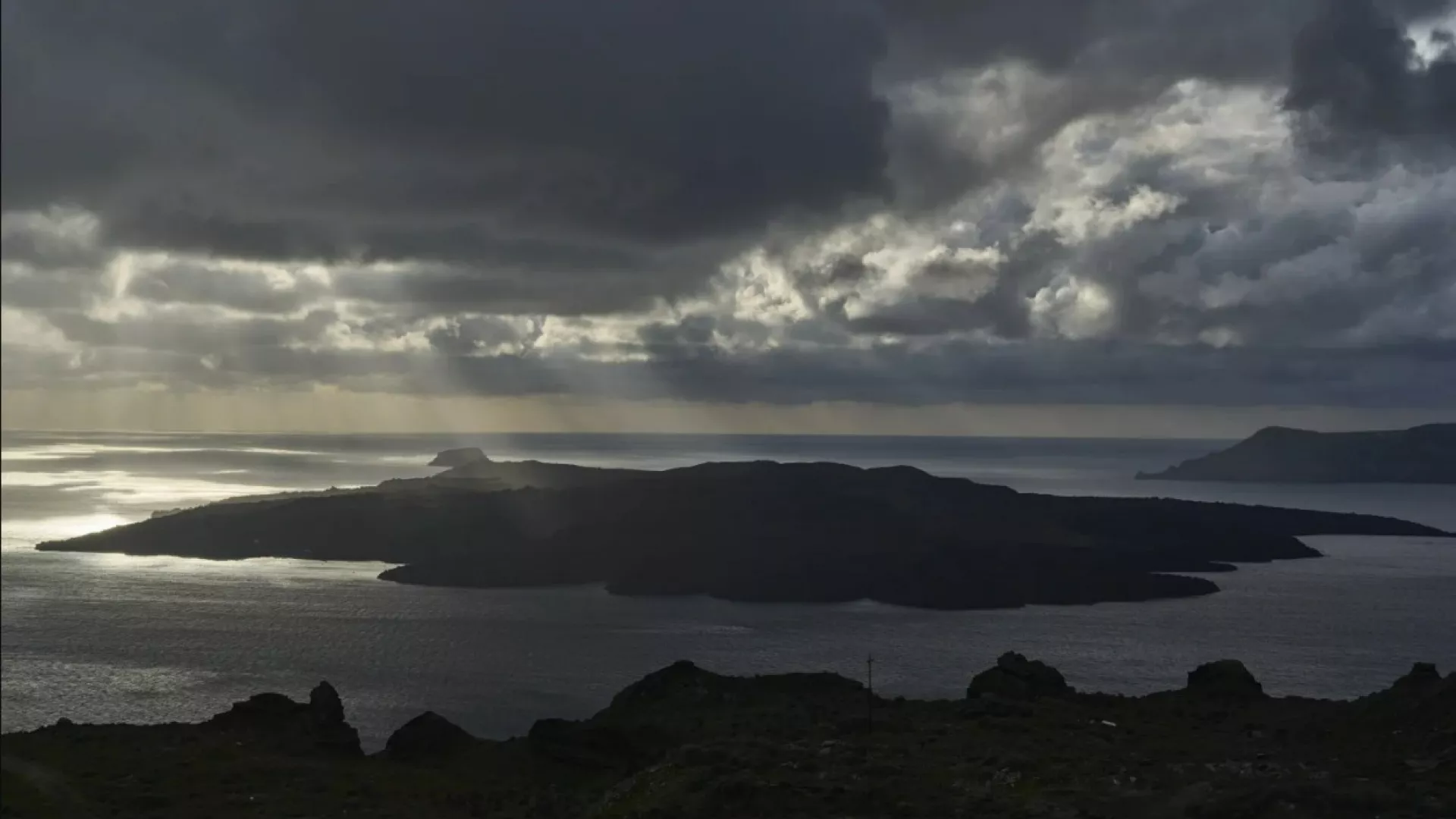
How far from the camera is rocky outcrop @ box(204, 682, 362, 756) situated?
6669 cm

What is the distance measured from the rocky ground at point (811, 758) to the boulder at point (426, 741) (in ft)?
0.43

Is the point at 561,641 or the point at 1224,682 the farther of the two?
the point at 561,641

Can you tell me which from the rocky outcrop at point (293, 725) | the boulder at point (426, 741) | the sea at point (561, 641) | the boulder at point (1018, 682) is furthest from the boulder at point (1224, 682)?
the rocky outcrop at point (293, 725)

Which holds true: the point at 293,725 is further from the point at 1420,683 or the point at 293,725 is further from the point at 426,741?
the point at 1420,683

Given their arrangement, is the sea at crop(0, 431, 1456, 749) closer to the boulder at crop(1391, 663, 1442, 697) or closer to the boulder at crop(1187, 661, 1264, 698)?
the boulder at crop(1187, 661, 1264, 698)

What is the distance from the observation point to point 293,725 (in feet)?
229

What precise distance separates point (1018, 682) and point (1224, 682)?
12492 millimetres

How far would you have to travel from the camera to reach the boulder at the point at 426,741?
65375mm

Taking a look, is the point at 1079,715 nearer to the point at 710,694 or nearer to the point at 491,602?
the point at 710,694

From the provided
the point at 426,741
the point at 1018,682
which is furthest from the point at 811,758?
the point at 426,741

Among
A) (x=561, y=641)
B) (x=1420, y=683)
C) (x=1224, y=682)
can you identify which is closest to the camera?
(x=1420, y=683)

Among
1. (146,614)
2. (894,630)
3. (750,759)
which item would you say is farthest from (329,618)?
(750,759)

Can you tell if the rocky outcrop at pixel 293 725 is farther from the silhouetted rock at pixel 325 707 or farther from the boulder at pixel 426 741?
the boulder at pixel 426 741

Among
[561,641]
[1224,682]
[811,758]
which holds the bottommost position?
[561,641]
